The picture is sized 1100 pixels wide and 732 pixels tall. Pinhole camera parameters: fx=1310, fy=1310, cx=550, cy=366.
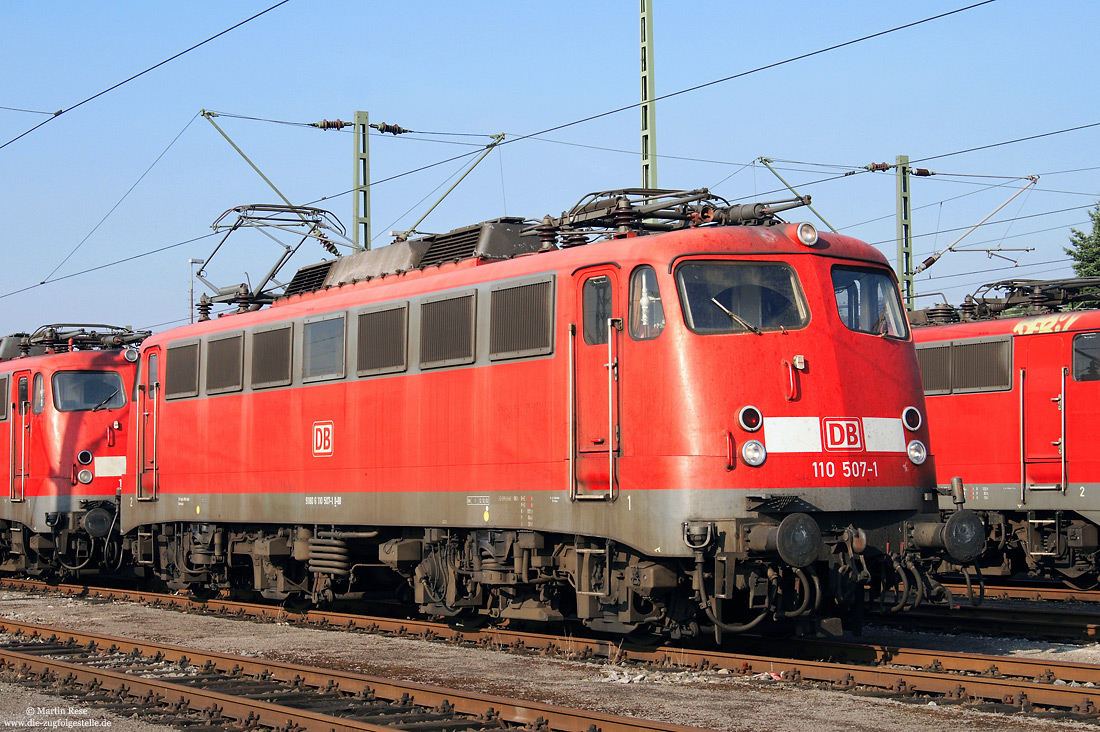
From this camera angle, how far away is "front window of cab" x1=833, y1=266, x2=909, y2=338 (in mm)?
12266

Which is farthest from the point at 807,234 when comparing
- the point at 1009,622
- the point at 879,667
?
the point at 1009,622

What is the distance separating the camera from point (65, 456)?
2308cm

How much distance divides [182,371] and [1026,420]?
40.9 ft

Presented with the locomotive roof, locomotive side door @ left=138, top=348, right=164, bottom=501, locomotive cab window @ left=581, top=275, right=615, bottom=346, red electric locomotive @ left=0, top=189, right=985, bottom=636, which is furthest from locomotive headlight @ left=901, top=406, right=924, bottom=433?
locomotive side door @ left=138, top=348, right=164, bottom=501

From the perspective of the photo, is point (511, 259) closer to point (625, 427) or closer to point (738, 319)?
point (625, 427)

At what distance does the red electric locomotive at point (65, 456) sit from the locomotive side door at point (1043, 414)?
14540 millimetres

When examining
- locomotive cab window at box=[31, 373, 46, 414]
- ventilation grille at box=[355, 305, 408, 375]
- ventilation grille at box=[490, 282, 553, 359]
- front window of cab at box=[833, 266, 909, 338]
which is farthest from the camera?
locomotive cab window at box=[31, 373, 46, 414]

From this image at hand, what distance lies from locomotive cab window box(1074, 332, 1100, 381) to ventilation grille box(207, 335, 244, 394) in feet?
38.7

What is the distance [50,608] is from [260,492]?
4.68 metres

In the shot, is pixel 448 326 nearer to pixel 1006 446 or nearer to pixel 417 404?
pixel 417 404

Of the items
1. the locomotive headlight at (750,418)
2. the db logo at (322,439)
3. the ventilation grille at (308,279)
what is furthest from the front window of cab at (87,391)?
the locomotive headlight at (750,418)

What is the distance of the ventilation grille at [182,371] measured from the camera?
1875cm

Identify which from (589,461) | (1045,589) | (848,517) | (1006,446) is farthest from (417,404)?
(1045,589)

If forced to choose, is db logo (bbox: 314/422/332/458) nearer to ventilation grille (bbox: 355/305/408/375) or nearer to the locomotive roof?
ventilation grille (bbox: 355/305/408/375)
